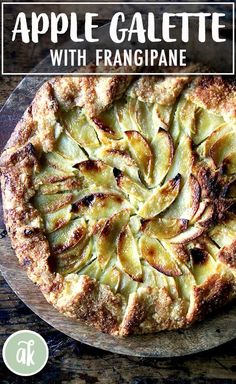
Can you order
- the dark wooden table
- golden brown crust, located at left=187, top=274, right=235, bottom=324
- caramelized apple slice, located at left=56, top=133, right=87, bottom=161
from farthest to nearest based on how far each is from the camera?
the dark wooden table < caramelized apple slice, located at left=56, top=133, right=87, bottom=161 < golden brown crust, located at left=187, top=274, right=235, bottom=324

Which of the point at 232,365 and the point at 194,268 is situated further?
the point at 232,365

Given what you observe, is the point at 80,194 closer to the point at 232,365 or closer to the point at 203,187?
the point at 203,187

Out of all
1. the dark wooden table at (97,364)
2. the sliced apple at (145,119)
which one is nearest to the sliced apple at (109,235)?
the sliced apple at (145,119)

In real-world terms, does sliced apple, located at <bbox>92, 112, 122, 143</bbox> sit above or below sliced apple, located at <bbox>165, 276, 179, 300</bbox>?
above

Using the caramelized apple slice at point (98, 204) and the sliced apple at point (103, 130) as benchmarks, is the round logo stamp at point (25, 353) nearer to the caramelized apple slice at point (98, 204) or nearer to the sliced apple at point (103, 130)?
the caramelized apple slice at point (98, 204)

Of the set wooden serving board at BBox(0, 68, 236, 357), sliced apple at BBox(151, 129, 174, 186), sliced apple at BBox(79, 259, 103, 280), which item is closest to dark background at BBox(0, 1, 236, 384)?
wooden serving board at BBox(0, 68, 236, 357)

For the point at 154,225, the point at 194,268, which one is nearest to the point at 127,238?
the point at 154,225

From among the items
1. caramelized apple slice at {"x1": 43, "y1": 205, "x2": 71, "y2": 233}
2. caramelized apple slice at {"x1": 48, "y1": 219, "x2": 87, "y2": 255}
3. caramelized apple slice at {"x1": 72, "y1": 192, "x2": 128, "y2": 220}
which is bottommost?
caramelized apple slice at {"x1": 48, "y1": 219, "x2": 87, "y2": 255}

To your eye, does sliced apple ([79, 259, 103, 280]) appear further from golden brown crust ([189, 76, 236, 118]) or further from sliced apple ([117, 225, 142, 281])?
golden brown crust ([189, 76, 236, 118])
